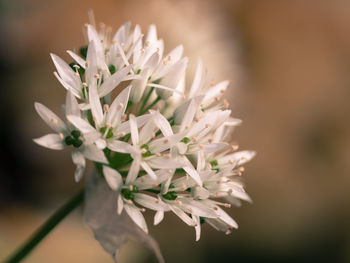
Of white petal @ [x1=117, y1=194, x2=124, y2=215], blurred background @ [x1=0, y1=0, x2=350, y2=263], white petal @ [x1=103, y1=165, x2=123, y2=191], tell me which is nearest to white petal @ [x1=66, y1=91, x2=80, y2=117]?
white petal @ [x1=103, y1=165, x2=123, y2=191]

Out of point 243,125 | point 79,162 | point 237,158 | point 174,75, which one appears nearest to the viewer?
point 79,162

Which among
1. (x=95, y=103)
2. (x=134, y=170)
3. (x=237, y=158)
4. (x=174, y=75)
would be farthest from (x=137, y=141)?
(x=237, y=158)

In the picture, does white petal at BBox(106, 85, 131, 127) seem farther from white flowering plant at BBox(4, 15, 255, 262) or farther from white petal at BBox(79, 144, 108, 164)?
white petal at BBox(79, 144, 108, 164)

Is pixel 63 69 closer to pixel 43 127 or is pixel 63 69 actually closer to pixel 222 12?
pixel 43 127

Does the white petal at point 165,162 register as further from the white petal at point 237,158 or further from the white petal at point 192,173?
the white petal at point 237,158

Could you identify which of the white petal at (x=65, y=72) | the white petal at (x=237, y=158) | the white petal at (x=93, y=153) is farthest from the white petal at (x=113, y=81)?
the white petal at (x=237, y=158)

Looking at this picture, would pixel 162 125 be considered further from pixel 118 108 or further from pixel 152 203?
pixel 152 203
